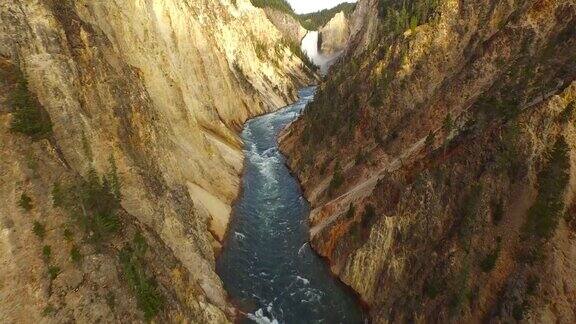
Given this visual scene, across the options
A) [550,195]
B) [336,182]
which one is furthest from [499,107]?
[336,182]

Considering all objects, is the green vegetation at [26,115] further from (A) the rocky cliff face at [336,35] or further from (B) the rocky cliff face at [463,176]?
(A) the rocky cliff face at [336,35]

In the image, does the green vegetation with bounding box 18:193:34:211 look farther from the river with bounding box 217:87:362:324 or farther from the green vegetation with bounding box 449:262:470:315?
the green vegetation with bounding box 449:262:470:315

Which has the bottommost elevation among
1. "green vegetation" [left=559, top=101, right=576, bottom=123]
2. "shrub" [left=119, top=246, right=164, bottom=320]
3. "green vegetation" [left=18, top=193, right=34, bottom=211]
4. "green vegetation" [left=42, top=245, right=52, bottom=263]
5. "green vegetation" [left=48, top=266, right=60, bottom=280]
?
"green vegetation" [left=559, top=101, right=576, bottom=123]

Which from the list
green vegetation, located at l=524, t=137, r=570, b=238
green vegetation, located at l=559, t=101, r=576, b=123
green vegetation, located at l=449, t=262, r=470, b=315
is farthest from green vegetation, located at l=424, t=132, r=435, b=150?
green vegetation, located at l=449, t=262, r=470, b=315

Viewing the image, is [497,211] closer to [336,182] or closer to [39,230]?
[336,182]

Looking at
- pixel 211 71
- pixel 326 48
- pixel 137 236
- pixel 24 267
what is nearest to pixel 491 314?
pixel 137 236

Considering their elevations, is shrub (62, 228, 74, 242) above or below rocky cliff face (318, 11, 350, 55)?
above

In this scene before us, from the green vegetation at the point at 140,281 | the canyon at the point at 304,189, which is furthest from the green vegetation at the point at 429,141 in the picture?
the green vegetation at the point at 140,281

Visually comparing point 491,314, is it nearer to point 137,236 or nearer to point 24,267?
point 137,236
